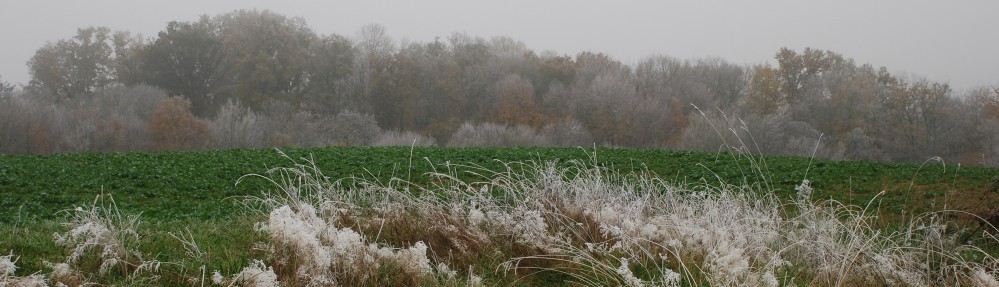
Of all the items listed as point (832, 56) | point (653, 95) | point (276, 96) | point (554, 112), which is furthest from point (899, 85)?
point (276, 96)

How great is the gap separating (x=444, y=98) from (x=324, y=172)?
3536 centimetres

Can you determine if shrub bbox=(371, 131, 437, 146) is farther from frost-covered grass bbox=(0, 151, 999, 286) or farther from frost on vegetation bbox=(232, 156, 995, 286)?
frost-covered grass bbox=(0, 151, 999, 286)

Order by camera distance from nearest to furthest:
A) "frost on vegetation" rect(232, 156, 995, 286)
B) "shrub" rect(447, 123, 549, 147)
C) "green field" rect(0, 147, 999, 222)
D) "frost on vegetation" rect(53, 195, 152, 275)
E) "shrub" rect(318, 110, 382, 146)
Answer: "frost on vegetation" rect(53, 195, 152, 275), "frost on vegetation" rect(232, 156, 995, 286), "green field" rect(0, 147, 999, 222), "shrub" rect(447, 123, 549, 147), "shrub" rect(318, 110, 382, 146)

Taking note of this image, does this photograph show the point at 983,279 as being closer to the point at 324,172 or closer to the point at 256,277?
A: the point at 256,277

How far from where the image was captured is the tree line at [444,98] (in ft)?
129

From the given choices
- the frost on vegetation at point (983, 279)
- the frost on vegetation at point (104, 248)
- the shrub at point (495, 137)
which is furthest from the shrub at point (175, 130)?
the frost on vegetation at point (983, 279)

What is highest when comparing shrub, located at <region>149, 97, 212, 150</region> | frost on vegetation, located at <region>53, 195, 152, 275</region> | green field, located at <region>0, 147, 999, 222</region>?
frost on vegetation, located at <region>53, 195, 152, 275</region>

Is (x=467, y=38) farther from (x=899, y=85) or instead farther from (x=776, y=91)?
(x=899, y=85)

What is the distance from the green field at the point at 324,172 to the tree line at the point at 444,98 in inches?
770

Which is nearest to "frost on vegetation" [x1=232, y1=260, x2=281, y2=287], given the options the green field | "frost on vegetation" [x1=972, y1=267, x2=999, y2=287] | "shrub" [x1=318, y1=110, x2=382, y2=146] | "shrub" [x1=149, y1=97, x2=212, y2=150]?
"frost on vegetation" [x1=972, y1=267, x2=999, y2=287]

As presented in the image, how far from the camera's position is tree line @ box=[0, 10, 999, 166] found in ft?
129

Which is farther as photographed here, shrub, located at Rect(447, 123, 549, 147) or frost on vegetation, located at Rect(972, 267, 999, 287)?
shrub, located at Rect(447, 123, 549, 147)

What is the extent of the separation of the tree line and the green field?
19.6 metres

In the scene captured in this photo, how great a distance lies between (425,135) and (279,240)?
145 ft
